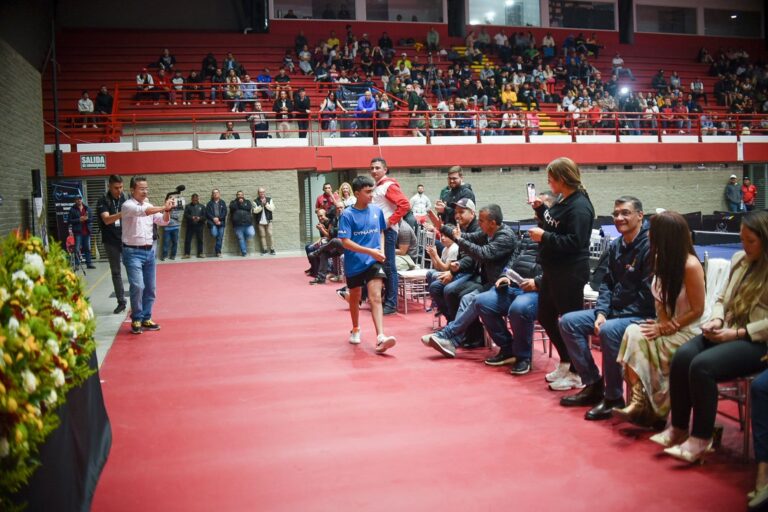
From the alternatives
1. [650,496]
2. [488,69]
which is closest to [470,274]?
[650,496]

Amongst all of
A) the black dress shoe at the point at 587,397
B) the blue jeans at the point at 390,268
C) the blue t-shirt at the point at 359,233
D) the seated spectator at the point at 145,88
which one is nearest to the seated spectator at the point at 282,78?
the seated spectator at the point at 145,88

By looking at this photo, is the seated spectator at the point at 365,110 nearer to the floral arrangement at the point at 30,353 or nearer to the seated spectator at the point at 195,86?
the seated spectator at the point at 195,86

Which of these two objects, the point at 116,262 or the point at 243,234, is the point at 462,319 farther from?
the point at 243,234

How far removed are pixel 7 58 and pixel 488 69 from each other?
16317mm

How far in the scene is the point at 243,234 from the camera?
18.6 metres

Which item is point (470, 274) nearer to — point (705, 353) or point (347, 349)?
point (347, 349)

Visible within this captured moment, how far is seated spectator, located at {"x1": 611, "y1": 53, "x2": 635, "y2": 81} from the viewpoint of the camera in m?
26.0

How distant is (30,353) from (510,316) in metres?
3.97

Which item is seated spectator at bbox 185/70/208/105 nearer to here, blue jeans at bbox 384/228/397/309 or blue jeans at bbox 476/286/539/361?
blue jeans at bbox 384/228/397/309

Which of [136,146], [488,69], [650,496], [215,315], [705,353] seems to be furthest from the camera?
[488,69]

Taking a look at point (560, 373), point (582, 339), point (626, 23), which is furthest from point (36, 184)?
point (626, 23)

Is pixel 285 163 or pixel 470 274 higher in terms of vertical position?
pixel 285 163

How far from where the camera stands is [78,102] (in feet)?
64.8

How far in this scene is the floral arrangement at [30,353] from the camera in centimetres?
241
